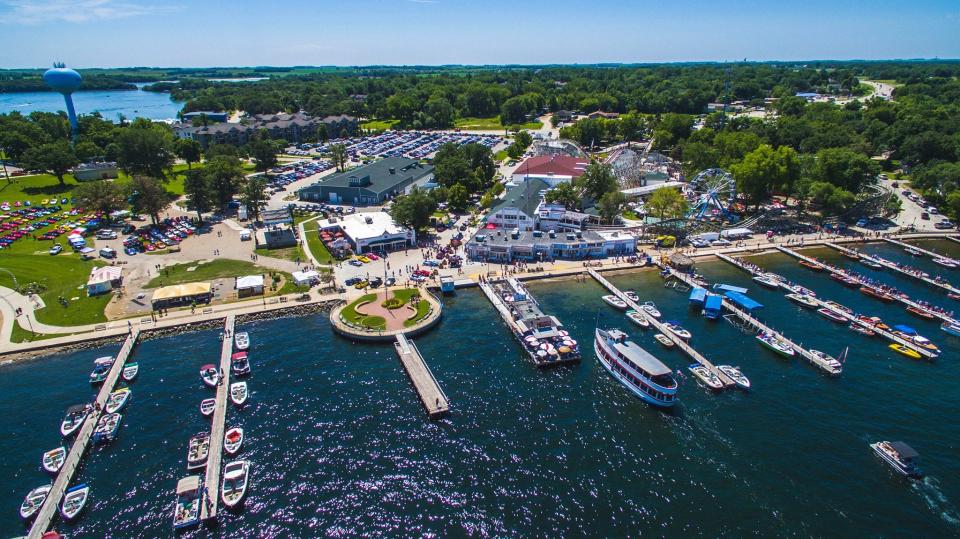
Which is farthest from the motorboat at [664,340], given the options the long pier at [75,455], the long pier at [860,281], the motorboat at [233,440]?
the long pier at [75,455]

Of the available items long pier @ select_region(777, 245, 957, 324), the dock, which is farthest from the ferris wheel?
the dock

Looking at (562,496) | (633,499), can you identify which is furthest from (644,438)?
(562,496)

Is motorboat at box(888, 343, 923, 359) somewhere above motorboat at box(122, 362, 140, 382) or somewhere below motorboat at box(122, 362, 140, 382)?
below

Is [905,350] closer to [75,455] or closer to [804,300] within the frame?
[804,300]

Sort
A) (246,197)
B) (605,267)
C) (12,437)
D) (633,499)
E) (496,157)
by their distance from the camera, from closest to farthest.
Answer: (633,499) < (12,437) < (605,267) < (246,197) < (496,157)

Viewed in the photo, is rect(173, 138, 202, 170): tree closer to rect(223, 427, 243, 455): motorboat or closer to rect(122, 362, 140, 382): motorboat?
rect(122, 362, 140, 382): motorboat

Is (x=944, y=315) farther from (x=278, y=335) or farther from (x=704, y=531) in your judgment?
(x=278, y=335)
